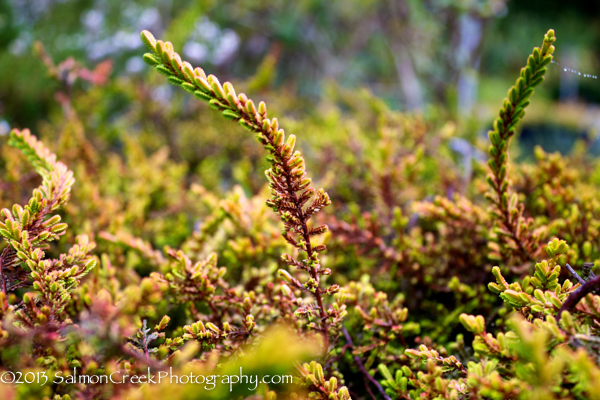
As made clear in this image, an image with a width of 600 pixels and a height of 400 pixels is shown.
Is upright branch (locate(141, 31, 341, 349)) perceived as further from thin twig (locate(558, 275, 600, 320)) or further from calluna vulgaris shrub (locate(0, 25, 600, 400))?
thin twig (locate(558, 275, 600, 320))

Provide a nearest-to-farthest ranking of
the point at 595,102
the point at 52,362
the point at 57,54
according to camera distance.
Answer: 1. the point at 52,362
2. the point at 57,54
3. the point at 595,102

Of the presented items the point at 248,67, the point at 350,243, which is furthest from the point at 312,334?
the point at 248,67

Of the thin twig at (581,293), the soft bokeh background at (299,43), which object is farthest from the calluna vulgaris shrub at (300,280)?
the soft bokeh background at (299,43)

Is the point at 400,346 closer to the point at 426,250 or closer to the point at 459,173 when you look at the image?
the point at 426,250

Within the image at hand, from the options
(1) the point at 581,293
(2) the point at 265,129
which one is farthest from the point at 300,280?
(1) the point at 581,293

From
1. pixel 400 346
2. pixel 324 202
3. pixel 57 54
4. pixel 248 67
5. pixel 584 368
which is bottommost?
pixel 584 368

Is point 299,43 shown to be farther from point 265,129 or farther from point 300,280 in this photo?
point 265,129

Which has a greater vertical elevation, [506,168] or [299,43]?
[299,43]
